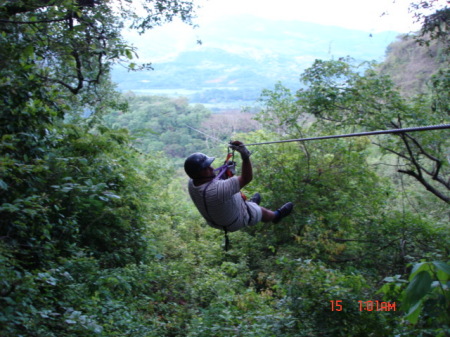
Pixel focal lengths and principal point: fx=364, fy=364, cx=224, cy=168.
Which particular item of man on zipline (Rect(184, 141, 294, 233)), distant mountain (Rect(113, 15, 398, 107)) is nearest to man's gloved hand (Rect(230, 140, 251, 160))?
man on zipline (Rect(184, 141, 294, 233))

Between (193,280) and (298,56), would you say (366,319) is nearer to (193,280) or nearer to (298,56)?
(193,280)

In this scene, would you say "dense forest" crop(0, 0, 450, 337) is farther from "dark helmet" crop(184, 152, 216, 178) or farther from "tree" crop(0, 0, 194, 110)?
"dark helmet" crop(184, 152, 216, 178)

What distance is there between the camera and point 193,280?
18.1 feet

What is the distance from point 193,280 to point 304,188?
4.19m

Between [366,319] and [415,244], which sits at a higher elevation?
[366,319]

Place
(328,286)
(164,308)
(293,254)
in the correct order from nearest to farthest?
(328,286) → (164,308) → (293,254)

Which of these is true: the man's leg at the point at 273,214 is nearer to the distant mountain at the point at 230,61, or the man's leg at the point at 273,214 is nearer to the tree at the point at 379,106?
the tree at the point at 379,106

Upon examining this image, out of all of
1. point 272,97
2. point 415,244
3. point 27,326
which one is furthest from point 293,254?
point 27,326

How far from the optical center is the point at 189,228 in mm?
12266

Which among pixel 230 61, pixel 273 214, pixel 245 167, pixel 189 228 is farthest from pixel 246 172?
pixel 230 61
